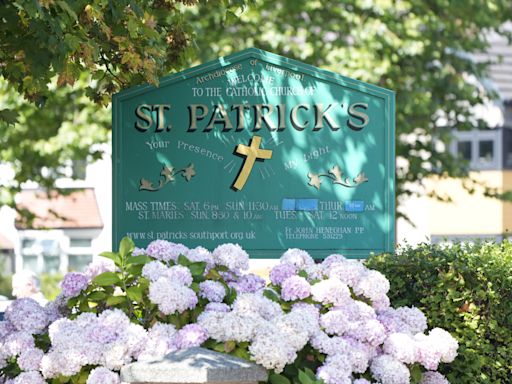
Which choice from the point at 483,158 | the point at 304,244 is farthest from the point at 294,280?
the point at 483,158

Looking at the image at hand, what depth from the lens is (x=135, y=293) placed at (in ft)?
21.3

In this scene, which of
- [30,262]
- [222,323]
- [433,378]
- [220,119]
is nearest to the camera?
[222,323]

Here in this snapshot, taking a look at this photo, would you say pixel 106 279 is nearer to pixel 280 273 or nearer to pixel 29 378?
pixel 29 378

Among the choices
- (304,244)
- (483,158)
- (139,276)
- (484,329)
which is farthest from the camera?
(483,158)

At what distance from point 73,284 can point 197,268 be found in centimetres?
73

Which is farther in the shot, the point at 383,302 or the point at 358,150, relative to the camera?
the point at 358,150

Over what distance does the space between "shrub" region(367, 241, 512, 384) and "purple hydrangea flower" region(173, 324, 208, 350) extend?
1643 mm

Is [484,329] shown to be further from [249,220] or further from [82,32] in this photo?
[82,32]

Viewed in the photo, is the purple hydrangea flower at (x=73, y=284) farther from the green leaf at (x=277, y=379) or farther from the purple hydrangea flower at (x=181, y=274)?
the green leaf at (x=277, y=379)

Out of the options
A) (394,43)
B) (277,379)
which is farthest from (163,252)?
(394,43)

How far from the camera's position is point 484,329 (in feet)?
23.5

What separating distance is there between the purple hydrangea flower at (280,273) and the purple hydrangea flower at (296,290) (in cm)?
18

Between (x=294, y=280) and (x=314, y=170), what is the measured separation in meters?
2.02

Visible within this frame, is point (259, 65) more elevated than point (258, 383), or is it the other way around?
point (259, 65)
